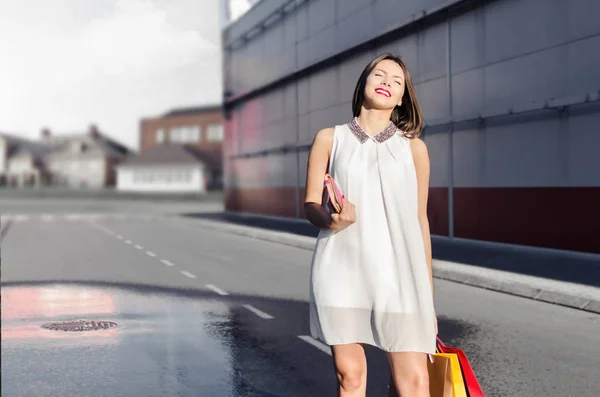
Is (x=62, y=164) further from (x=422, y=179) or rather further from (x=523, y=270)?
(x=422, y=179)

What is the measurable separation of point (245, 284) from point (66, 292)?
2690mm

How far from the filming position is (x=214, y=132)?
90188mm

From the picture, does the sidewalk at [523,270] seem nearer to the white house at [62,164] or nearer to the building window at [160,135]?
the building window at [160,135]

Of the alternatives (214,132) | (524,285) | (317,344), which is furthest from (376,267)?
(214,132)

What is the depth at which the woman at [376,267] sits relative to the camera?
2.98 metres

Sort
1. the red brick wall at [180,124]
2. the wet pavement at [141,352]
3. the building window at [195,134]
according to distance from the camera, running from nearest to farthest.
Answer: the wet pavement at [141,352] < the red brick wall at [180,124] < the building window at [195,134]

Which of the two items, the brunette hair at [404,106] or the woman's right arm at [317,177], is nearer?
the woman's right arm at [317,177]

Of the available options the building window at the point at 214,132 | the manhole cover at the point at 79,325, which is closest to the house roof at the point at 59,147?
the building window at the point at 214,132

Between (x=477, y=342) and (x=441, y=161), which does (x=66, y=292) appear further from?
(x=441, y=161)

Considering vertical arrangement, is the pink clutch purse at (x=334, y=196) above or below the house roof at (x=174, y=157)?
below

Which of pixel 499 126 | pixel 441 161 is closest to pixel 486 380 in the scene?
pixel 499 126

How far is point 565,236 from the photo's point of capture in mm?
14461

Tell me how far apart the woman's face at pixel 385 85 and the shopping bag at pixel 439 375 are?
1.09 meters

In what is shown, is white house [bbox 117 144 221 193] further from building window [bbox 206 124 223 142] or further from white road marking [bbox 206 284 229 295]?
white road marking [bbox 206 284 229 295]
